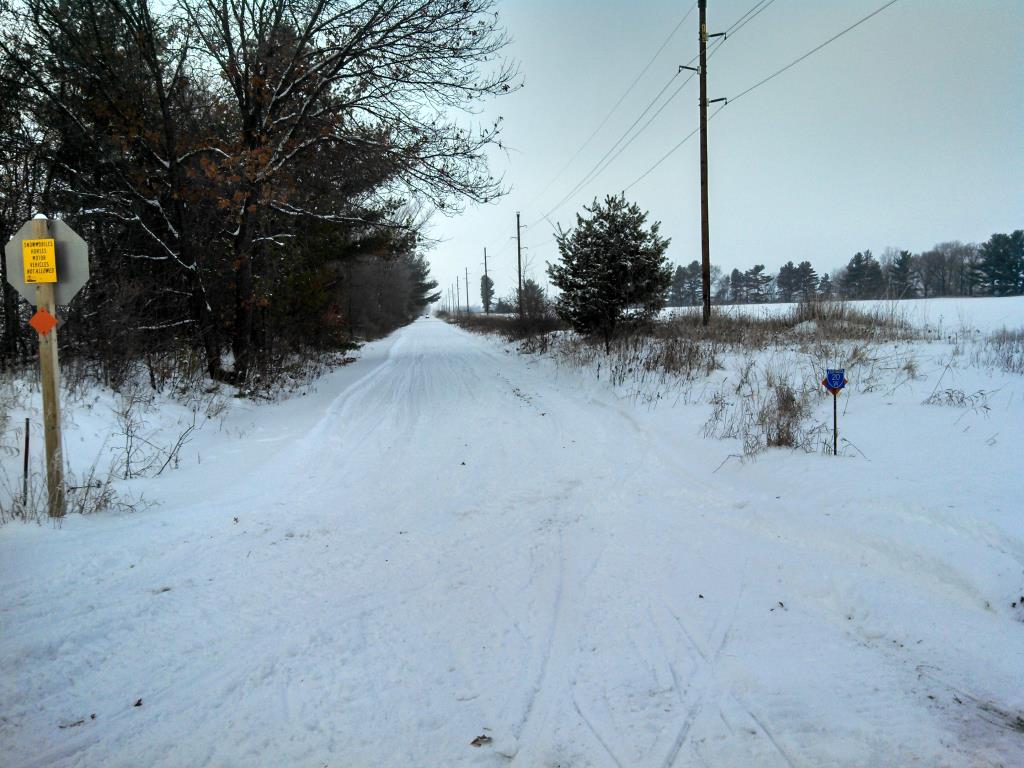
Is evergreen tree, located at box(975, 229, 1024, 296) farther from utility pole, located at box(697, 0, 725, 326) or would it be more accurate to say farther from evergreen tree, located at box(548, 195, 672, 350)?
evergreen tree, located at box(548, 195, 672, 350)

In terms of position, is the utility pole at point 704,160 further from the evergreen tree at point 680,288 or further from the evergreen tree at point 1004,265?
the evergreen tree at point 680,288

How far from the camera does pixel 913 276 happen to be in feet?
176

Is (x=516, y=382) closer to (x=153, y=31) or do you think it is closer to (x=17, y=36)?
(x=153, y=31)

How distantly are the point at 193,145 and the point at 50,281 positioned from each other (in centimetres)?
747

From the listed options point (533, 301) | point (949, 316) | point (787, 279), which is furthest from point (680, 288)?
point (949, 316)

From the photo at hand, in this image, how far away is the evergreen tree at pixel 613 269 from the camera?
48.2 feet

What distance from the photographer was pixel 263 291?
526 inches

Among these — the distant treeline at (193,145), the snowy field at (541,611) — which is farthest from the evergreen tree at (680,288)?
the snowy field at (541,611)

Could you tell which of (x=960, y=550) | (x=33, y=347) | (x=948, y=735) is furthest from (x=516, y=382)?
(x=948, y=735)

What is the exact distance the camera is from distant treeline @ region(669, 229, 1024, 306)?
129 ft

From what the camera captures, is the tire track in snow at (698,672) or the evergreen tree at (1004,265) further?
the evergreen tree at (1004,265)

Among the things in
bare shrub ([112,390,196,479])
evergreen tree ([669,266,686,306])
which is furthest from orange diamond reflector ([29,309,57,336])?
evergreen tree ([669,266,686,306])

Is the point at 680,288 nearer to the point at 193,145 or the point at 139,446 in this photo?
the point at 193,145

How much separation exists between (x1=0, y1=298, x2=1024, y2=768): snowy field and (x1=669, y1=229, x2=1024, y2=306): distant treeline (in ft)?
74.1
